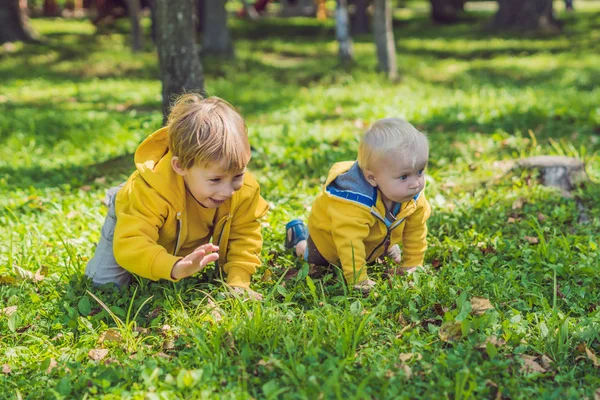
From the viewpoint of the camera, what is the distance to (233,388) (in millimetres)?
2719

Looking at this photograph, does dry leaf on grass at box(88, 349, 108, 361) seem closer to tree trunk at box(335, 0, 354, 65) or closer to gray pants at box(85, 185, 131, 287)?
gray pants at box(85, 185, 131, 287)

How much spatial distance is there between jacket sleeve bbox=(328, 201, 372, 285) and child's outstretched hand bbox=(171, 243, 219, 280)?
2.45 ft

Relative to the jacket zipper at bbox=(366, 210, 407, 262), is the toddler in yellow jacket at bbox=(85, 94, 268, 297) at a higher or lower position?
Result: higher

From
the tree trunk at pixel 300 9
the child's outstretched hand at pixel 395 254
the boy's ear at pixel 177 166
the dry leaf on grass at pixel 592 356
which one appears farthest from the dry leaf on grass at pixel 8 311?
the tree trunk at pixel 300 9

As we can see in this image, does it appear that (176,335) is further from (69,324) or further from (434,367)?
(434,367)

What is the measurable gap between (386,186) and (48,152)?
4.56 meters

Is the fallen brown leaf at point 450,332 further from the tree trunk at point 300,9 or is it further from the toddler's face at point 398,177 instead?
the tree trunk at point 300,9

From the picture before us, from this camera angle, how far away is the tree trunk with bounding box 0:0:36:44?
15.2 metres

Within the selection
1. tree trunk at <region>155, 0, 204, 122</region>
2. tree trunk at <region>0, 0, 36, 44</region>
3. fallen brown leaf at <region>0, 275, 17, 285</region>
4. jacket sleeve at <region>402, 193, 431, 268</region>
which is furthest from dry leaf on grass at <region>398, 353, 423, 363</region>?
tree trunk at <region>0, 0, 36, 44</region>

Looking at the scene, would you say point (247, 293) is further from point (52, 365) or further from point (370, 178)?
point (52, 365)

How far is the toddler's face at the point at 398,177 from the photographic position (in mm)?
3425

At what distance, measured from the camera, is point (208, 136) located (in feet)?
10.6

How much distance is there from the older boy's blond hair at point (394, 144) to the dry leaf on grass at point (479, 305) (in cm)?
78

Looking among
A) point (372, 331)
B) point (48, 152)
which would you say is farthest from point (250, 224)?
point (48, 152)
